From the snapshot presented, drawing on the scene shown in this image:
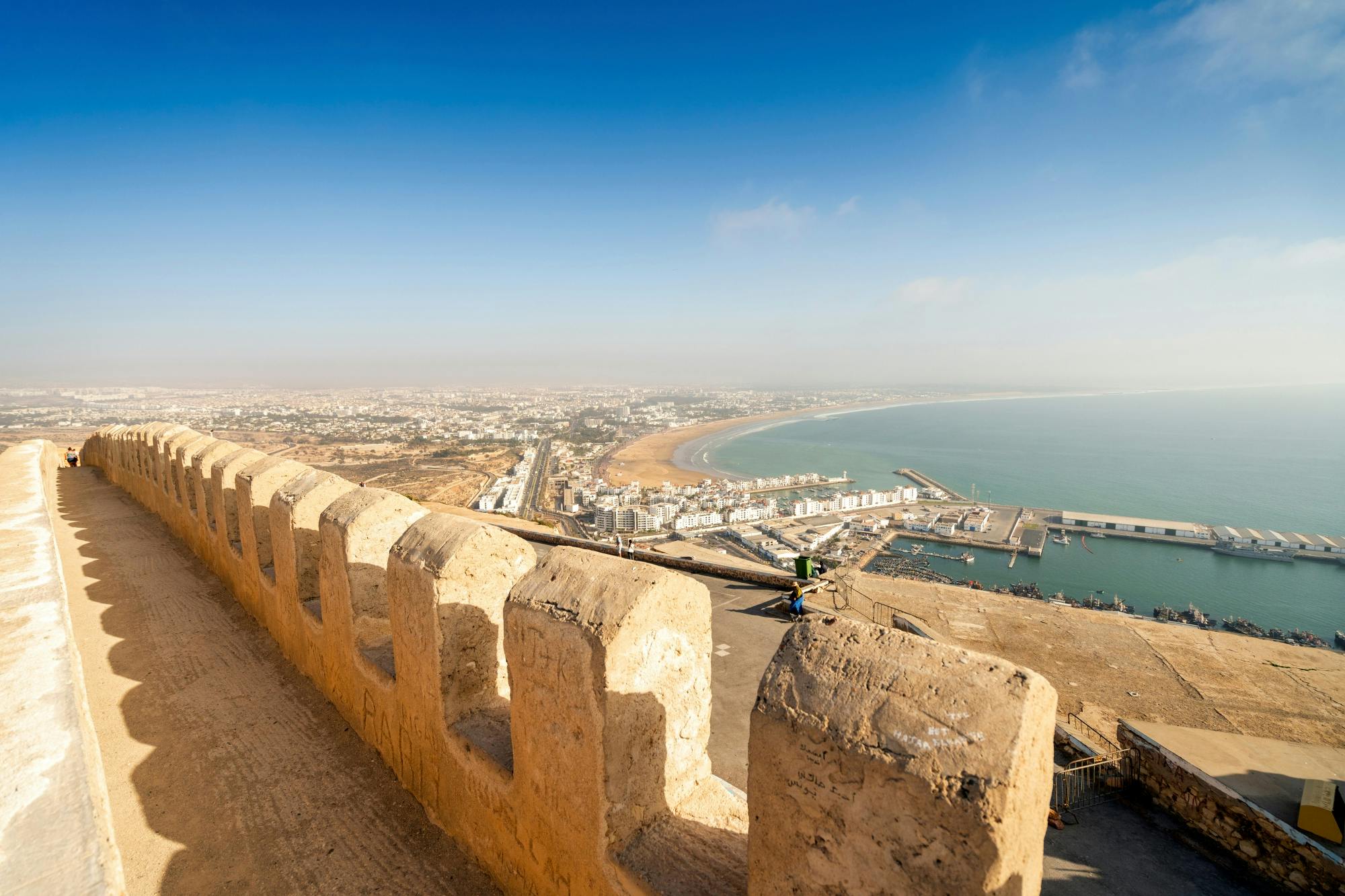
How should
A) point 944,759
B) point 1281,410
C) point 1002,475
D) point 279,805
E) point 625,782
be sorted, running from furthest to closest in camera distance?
point 1281,410 → point 1002,475 → point 279,805 → point 625,782 → point 944,759

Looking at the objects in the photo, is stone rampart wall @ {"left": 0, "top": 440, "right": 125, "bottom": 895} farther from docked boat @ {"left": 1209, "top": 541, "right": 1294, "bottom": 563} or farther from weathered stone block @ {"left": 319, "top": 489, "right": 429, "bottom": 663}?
docked boat @ {"left": 1209, "top": 541, "right": 1294, "bottom": 563}

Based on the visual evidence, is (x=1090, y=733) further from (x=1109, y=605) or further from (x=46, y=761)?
(x=1109, y=605)

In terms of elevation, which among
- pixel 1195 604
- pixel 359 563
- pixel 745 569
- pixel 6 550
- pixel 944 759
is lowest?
pixel 1195 604

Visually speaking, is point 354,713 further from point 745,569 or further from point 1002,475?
point 1002,475

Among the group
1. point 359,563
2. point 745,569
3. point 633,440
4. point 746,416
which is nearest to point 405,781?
point 359,563

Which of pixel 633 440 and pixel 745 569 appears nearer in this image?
pixel 745 569

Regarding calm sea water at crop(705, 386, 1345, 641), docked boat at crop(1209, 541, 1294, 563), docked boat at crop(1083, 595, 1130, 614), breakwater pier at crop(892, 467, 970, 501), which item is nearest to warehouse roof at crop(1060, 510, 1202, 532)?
calm sea water at crop(705, 386, 1345, 641)
